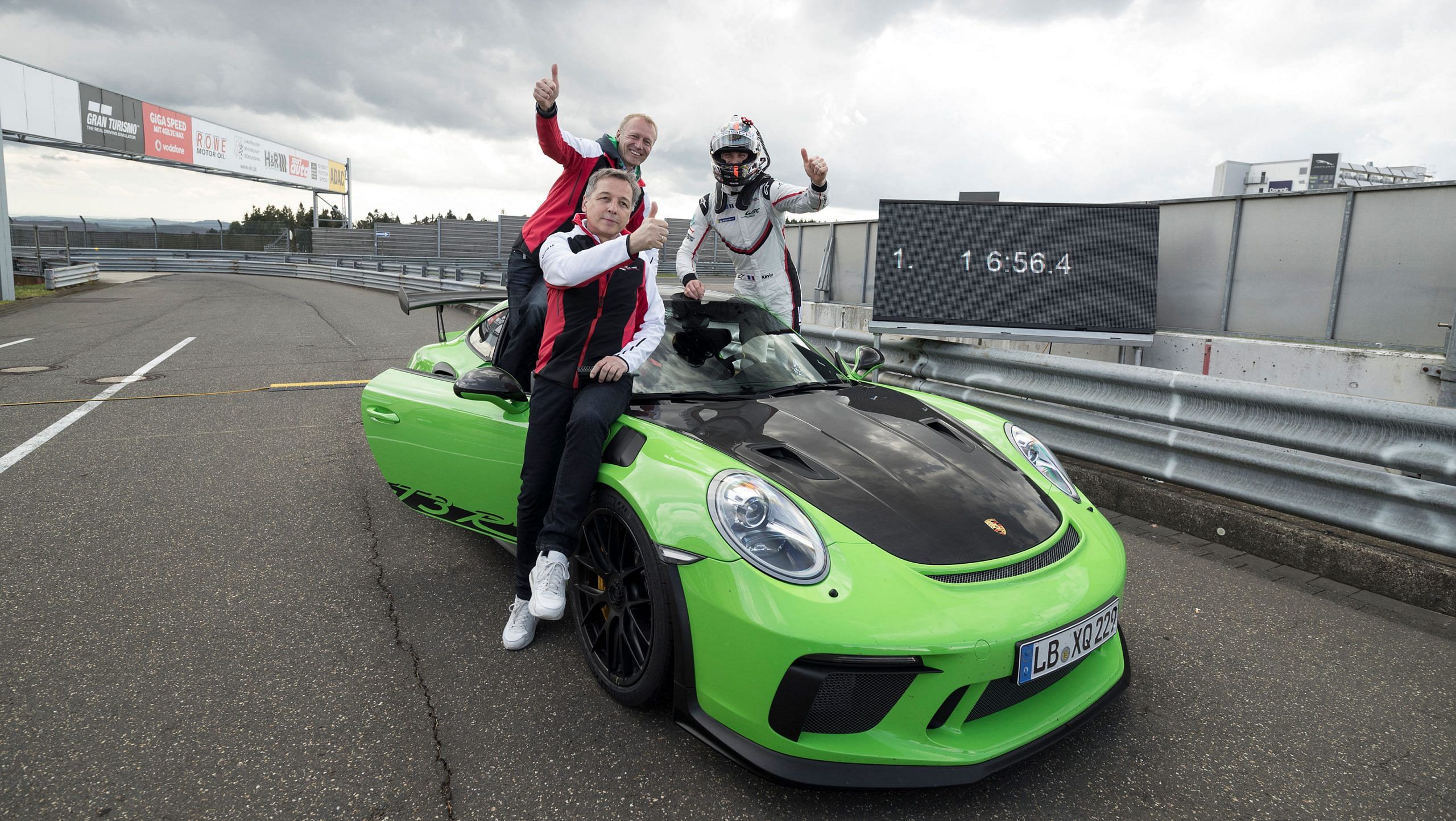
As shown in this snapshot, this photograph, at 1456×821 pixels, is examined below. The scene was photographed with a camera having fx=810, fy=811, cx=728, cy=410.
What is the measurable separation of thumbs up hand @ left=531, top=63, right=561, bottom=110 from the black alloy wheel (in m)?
2.16

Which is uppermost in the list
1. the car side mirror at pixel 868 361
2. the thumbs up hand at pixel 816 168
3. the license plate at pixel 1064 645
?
the thumbs up hand at pixel 816 168

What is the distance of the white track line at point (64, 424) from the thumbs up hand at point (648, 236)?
462 cm

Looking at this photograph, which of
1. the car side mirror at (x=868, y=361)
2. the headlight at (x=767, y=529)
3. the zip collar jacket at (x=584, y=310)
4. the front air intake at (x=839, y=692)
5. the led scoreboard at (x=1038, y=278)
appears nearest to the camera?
the front air intake at (x=839, y=692)

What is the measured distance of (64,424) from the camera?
6.02m

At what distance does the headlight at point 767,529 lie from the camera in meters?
2.06

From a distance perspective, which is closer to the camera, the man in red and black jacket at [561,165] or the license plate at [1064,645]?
the license plate at [1064,645]

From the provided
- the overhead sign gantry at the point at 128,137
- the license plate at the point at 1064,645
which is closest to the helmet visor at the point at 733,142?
the license plate at the point at 1064,645

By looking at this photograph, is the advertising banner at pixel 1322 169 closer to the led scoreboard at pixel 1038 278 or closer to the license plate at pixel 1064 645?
the led scoreboard at pixel 1038 278

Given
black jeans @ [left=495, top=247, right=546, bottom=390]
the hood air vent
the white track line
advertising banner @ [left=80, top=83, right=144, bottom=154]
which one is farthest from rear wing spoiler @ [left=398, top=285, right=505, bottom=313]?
advertising banner @ [left=80, top=83, right=144, bottom=154]

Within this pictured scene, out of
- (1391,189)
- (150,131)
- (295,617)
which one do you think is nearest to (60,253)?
(150,131)

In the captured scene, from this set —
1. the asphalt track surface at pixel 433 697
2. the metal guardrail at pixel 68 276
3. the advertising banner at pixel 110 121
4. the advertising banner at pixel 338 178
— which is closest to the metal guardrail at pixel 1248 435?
the asphalt track surface at pixel 433 697

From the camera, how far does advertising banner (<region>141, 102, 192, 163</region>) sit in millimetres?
40812

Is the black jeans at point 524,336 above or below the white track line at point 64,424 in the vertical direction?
above

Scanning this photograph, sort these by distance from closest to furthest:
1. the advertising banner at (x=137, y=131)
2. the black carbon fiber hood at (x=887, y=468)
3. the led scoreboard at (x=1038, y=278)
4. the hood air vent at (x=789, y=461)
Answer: the black carbon fiber hood at (x=887, y=468), the hood air vent at (x=789, y=461), the led scoreboard at (x=1038, y=278), the advertising banner at (x=137, y=131)
